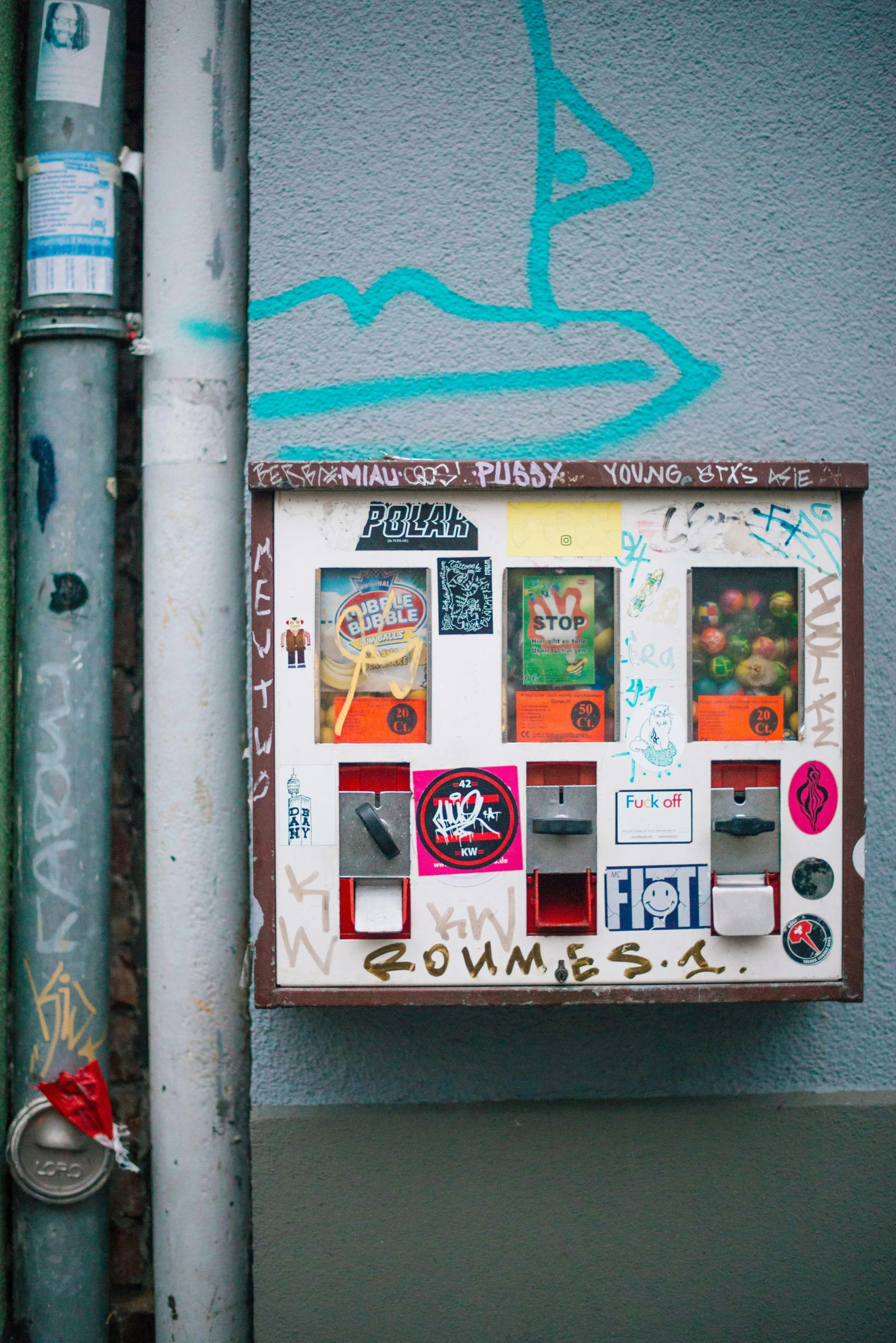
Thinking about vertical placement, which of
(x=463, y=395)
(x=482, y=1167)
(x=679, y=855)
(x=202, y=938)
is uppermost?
(x=463, y=395)

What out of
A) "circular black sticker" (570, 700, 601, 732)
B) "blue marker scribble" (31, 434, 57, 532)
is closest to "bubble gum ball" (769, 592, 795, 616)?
"circular black sticker" (570, 700, 601, 732)

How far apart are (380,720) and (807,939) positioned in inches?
37.7

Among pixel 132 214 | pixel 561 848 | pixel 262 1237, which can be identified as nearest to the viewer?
pixel 561 848

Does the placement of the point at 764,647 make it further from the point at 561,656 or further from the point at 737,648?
the point at 561,656

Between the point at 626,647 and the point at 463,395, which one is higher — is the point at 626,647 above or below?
below

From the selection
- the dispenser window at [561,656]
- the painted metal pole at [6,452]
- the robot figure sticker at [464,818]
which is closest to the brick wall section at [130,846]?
the painted metal pole at [6,452]

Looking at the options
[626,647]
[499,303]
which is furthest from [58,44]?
[626,647]

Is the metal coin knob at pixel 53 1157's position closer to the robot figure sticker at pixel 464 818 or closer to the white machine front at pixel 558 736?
the white machine front at pixel 558 736

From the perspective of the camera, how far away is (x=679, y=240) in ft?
6.64

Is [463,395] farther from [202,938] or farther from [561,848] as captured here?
[202,938]

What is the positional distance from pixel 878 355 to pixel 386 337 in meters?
1.18

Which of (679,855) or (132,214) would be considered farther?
(132,214)

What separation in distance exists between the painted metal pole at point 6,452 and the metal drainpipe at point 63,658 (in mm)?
38

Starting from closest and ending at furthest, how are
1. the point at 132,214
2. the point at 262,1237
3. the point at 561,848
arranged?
the point at 561,848 → the point at 262,1237 → the point at 132,214
